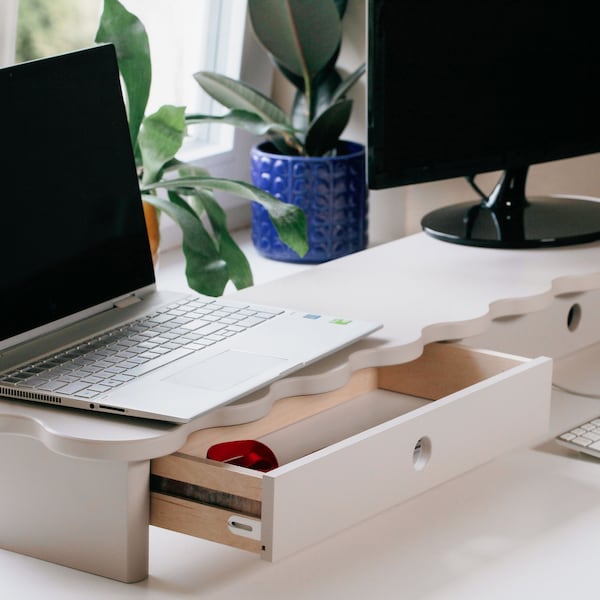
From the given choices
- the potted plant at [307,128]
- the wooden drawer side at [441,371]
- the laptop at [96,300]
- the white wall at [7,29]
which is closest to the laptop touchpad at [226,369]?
the laptop at [96,300]

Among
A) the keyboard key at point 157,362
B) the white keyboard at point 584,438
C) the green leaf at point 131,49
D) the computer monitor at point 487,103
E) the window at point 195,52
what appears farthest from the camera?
the window at point 195,52

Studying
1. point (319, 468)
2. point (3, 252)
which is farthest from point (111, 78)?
point (319, 468)

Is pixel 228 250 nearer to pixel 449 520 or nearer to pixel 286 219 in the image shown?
pixel 286 219

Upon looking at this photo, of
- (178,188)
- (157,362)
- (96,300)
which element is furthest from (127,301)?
(178,188)

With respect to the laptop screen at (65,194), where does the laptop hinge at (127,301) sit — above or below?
below

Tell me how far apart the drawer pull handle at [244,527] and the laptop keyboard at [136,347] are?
0.16 metres

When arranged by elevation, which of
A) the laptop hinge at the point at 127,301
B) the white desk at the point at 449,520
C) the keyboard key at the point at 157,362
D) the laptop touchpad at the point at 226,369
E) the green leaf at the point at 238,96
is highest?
the green leaf at the point at 238,96

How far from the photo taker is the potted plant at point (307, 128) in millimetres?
1994

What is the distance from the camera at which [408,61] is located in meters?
1.52

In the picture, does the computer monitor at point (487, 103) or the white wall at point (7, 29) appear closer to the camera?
the computer monitor at point (487, 103)

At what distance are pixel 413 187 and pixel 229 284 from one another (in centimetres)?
37

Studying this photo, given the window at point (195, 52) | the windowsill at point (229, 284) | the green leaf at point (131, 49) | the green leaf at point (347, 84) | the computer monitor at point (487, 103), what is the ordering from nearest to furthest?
1. the computer monitor at point (487, 103)
2. the green leaf at point (131, 49)
3. the windowsill at point (229, 284)
4. the green leaf at point (347, 84)
5. the window at point (195, 52)

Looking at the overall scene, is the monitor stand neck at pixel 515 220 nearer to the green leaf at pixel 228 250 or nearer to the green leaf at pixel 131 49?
the green leaf at pixel 228 250

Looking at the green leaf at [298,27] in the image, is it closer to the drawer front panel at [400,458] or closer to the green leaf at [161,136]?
the green leaf at [161,136]
